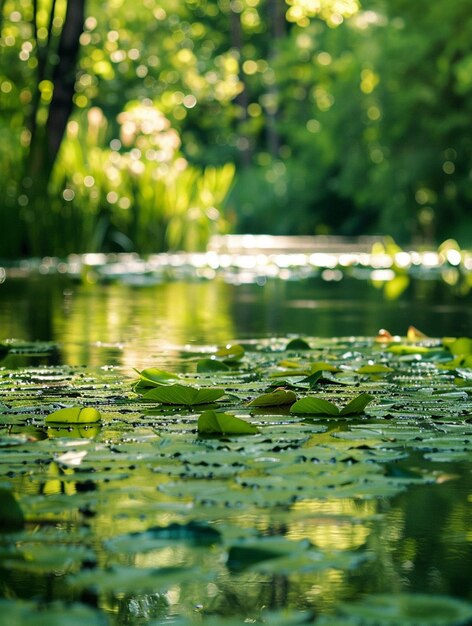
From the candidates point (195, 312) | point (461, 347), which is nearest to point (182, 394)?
point (461, 347)

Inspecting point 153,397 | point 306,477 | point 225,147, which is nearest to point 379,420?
point 153,397

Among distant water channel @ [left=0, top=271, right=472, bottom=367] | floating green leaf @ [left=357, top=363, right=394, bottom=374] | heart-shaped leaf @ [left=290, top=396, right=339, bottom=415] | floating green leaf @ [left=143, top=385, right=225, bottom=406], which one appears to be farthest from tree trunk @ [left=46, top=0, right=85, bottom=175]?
heart-shaped leaf @ [left=290, top=396, right=339, bottom=415]

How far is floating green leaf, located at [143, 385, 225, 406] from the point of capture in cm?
456

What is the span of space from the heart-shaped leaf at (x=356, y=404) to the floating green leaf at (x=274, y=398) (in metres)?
0.26

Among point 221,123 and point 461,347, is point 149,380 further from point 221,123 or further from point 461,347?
point 221,123

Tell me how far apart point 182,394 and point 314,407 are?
1.44 ft

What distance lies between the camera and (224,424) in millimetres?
3871

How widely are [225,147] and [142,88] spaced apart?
29102mm

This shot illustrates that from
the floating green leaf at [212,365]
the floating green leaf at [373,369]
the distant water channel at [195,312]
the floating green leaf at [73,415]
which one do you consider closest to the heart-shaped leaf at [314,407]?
the floating green leaf at [73,415]

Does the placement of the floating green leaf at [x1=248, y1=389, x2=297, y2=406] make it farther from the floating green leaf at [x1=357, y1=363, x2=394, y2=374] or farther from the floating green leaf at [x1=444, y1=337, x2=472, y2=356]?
the floating green leaf at [x1=444, y1=337, x2=472, y2=356]

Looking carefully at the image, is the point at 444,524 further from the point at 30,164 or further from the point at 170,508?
the point at 30,164

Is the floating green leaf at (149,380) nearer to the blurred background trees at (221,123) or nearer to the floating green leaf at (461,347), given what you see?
the floating green leaf at (461,347)

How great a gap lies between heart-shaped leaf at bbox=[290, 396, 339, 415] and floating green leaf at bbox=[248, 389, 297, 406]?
13 cm

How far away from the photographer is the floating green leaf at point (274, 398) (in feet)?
14.8
